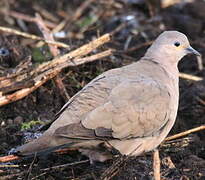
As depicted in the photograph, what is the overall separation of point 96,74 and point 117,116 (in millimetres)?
1679

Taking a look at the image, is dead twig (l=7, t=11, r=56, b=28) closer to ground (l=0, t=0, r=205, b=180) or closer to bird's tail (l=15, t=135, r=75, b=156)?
ground (l=0, t=0, r=205, b=180)

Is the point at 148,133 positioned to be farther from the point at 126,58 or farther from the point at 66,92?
the point at 126,58

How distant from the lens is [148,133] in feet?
15.2

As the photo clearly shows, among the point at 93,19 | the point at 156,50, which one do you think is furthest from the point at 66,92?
the point at 93,19

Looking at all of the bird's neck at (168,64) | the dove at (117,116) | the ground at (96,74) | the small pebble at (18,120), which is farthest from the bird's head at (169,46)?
the small pebble at (18,120)

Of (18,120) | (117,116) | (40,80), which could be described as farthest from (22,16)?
(117,116)

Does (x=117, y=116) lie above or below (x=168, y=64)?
above

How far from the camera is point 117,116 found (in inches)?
175

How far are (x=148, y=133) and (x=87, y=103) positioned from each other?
57 centimetres

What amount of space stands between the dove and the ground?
20 cm

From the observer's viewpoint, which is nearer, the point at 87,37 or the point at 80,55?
the point at 80,55

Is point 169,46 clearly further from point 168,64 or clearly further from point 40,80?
point 40,80

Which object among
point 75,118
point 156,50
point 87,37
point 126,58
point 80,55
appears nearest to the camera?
point 75,118

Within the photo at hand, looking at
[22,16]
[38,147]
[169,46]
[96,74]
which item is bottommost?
[96,74]
